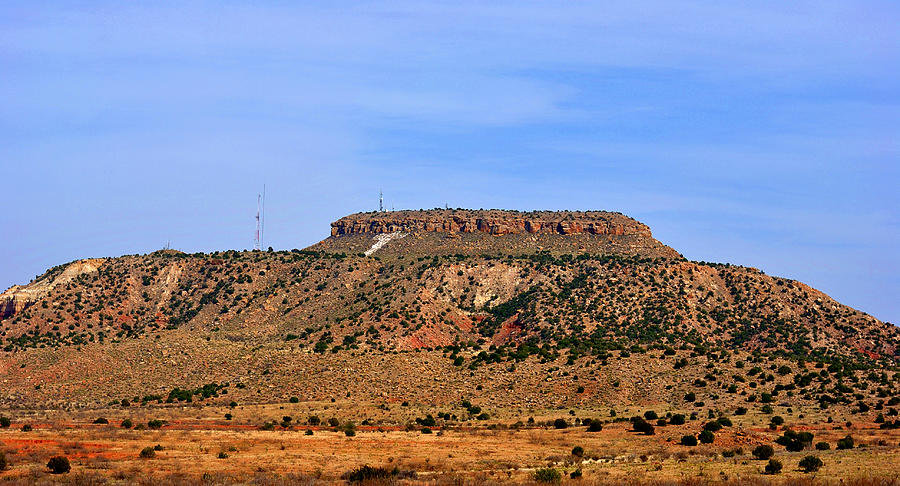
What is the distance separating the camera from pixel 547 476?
134ft

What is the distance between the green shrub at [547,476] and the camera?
40.5 metres

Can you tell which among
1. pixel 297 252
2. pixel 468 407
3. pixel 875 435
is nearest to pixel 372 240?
pixel 297 252

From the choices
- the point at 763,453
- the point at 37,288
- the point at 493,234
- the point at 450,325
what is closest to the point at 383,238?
the point at 493,234

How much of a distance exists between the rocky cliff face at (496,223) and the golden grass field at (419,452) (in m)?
91.9

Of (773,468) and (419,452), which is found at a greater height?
(419,452)

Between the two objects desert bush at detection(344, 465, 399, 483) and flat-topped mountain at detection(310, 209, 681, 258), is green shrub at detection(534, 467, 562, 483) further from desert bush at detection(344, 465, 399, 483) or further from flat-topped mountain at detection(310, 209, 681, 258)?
flat-topped mountain at detection(310, 209, 681, 258)

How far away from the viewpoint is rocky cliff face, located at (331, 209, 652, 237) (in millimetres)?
164625

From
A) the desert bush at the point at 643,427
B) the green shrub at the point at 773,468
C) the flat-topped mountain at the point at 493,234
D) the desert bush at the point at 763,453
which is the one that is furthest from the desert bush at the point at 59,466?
the flat-topped mountain at the point at 493,234

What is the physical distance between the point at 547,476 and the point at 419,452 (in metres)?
12.2

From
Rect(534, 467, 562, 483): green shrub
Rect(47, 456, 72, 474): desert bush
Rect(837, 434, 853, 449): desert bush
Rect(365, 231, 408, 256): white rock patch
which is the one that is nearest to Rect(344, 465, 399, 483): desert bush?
Rect(534, 467, 562, 483): green shrub

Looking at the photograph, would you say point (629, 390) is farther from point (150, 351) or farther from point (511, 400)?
point (150, 351)

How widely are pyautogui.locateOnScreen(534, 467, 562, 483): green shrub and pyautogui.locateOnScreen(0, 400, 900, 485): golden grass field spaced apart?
1.55 ft

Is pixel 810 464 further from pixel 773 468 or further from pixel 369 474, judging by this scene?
pixel 369 474

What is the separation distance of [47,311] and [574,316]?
233 ft
